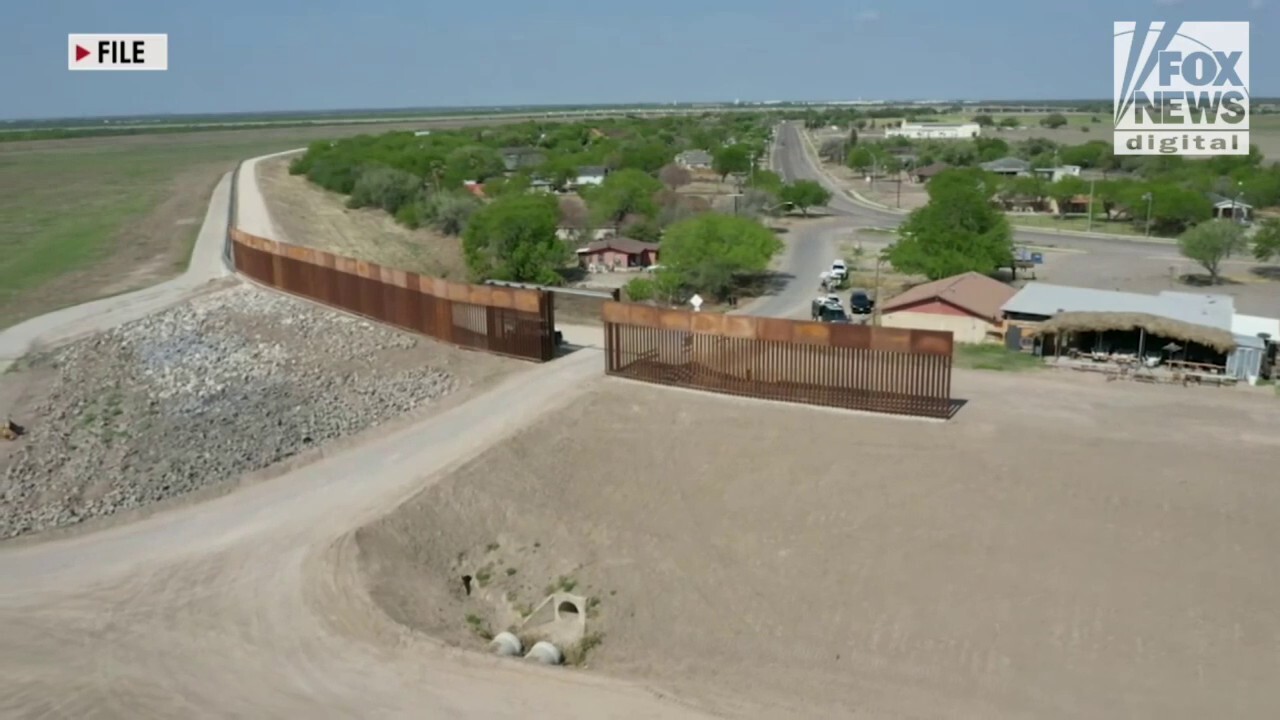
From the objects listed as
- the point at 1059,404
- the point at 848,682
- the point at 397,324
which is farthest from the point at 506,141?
the point at 848,682

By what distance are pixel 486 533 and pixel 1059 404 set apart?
527 inches

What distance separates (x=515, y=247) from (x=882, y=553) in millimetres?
30620

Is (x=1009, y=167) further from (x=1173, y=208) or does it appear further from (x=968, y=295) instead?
(x=968, y=295)

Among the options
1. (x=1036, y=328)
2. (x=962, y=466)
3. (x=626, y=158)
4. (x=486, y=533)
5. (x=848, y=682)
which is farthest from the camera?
(x=626, y=158)

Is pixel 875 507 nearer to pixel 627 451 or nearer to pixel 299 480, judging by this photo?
pixel 627 451

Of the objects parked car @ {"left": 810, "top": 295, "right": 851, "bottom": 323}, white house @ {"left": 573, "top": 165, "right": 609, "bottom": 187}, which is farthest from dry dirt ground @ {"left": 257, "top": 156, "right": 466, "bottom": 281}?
white house @ {"left": 573, "top": 165, "right": 609, "bottom": 187}

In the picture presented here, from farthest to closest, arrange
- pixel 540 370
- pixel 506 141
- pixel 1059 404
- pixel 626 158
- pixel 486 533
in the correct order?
pixel 506 141, pixel 626 158, pixel 540 370, pixel 1059 404, pixel 486 533

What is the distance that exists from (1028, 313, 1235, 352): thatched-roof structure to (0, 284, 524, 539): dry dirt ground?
1457cm

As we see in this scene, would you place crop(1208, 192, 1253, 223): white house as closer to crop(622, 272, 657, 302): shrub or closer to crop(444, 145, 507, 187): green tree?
crop(622, 272, 657, 302): shrub

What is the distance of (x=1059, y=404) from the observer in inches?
941

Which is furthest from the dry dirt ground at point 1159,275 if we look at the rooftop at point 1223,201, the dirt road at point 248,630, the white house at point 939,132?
the white house at point 939,132

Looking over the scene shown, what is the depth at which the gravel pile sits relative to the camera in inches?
851

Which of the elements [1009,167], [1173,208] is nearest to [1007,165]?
[1009,167]

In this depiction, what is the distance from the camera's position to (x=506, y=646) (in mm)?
14812
